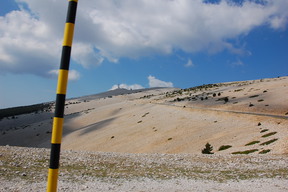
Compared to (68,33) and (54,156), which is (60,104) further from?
(68,33)

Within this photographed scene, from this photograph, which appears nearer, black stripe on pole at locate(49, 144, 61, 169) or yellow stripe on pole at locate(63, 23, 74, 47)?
black stripe on pole at locate(49, 144, 61, 169)

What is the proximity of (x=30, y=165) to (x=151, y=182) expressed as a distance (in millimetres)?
7415

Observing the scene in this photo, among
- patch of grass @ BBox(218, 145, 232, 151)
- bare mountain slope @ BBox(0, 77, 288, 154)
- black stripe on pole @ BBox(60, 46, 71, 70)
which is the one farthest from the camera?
bare mountain slope @ BBox(0, 77, 288, 154)

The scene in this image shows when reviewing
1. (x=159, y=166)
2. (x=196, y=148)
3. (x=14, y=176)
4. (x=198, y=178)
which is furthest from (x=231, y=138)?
(x=14, y=176)

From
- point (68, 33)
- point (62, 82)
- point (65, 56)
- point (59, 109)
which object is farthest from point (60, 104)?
point (68, 33)

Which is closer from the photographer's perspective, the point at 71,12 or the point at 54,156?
the point at 54,156

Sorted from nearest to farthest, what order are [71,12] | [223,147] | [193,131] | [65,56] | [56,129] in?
[56,129] → [65,56] → [71,12] → [223,147] → [193,131]

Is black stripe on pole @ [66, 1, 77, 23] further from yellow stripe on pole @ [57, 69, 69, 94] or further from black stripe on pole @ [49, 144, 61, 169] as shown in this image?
black stripe on pole @ [49, 144, 61, 169]

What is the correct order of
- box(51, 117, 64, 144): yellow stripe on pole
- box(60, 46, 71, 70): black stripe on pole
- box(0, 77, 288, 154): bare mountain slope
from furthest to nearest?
box(0, 77, 288, 154): bare mountain slope
box(60, 46, 71, 70): black stripe on pole
box(51, 117, 64, 144): yellow stripe on pole

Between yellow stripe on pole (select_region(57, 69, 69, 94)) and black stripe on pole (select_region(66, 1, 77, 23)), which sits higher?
black stripe on pole (select_region(66, 1, 77, 23))

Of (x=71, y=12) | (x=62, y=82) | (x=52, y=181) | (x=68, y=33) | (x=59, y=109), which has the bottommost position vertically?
(x=52, y=181)

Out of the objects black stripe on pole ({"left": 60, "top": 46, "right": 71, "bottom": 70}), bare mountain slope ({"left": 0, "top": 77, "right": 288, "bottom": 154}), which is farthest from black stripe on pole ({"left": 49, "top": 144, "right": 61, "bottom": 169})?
bare mountain slope ({"left": 0, "top": 77, "right": 288, "bottom": 154})

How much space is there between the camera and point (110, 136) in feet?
175

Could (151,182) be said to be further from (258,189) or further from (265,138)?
(265,138)
